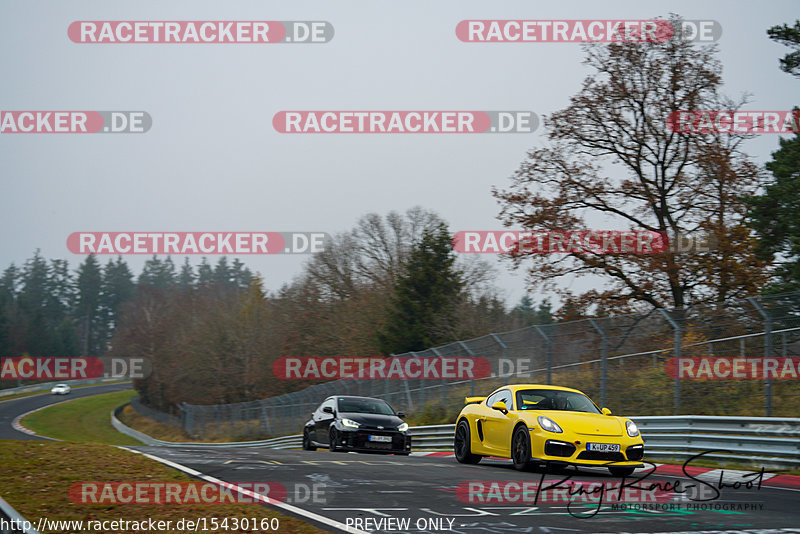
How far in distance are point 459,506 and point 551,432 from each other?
3641 mm

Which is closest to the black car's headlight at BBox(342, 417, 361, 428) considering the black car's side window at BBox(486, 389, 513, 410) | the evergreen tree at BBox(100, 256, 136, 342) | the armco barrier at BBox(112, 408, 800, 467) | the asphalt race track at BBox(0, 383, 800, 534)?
the black car's side window at BBox(486, 389, 513, 410)

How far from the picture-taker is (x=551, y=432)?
37.3 ft

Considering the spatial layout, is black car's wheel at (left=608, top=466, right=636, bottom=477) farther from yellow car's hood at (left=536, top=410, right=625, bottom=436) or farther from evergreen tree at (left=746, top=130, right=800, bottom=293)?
evergreen tree at (left=746, top=130, right=800, bottom=293)

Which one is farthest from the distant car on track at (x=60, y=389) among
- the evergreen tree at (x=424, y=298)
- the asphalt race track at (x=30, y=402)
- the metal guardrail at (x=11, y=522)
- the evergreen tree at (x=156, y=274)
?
the metal guardrail at (x=11, y=522)

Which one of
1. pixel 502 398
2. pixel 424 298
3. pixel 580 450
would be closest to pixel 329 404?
pixel 502 398

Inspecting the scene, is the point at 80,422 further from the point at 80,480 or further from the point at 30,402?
the point at 80,480

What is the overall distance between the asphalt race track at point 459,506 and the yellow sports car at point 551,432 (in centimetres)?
28

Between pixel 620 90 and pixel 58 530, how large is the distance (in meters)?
25.6

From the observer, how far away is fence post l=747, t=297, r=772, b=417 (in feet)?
43.0

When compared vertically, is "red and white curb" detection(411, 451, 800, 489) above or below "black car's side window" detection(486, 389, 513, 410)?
A: below

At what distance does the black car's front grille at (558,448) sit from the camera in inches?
441

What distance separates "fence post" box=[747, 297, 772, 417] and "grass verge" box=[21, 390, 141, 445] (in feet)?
162

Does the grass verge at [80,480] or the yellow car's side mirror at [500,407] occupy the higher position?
the yellow car's side mirror at [500,407]

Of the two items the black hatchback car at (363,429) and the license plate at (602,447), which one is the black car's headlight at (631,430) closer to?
the license plate at (602,447)
